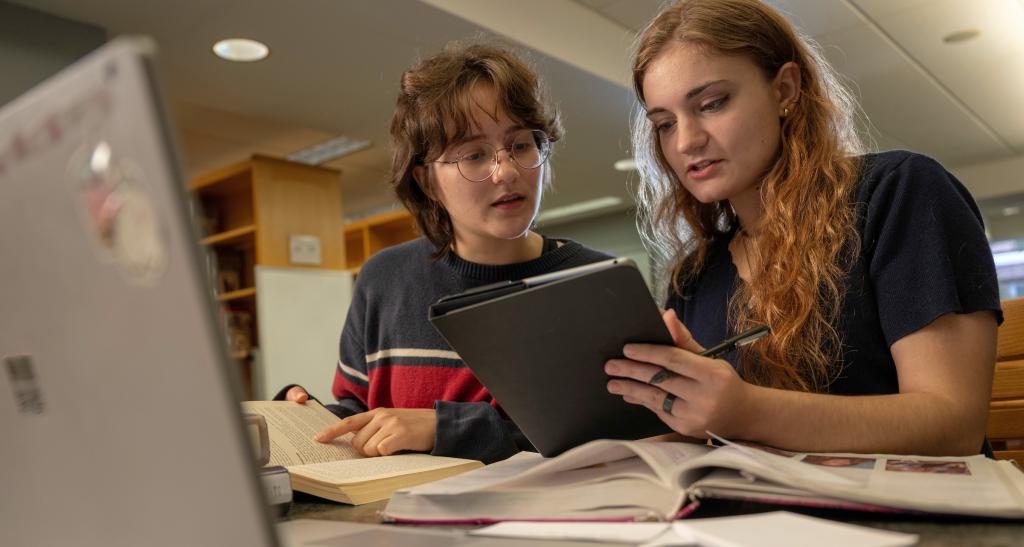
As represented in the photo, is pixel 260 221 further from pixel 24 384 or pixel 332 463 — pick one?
pixel 24 384

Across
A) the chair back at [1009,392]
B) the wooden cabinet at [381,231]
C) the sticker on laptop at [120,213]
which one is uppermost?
the wooden cabinet at [381,231]

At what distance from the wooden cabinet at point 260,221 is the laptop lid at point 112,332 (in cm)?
379

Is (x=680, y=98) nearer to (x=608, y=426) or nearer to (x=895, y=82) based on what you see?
(x=608, y=426)

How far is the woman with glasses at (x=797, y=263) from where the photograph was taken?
0.74 m

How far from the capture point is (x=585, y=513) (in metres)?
0.55

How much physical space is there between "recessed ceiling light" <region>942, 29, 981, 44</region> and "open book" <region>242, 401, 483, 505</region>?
423 centimetres

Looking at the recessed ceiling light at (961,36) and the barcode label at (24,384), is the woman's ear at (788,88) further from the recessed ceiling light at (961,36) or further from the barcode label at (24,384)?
the recessed ceiling light at (961,36)

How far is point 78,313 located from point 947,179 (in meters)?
0.96

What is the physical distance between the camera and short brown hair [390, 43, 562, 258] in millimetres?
1263

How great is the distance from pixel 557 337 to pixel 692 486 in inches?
7.0

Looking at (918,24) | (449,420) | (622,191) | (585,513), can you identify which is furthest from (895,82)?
(585,513)

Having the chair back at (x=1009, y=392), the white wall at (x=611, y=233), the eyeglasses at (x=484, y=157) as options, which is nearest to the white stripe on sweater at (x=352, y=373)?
the eyeglasses at (x=484, y=157)

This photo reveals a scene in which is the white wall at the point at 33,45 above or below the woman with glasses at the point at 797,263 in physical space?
above

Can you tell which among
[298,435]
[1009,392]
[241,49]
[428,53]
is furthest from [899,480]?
[241,49]
